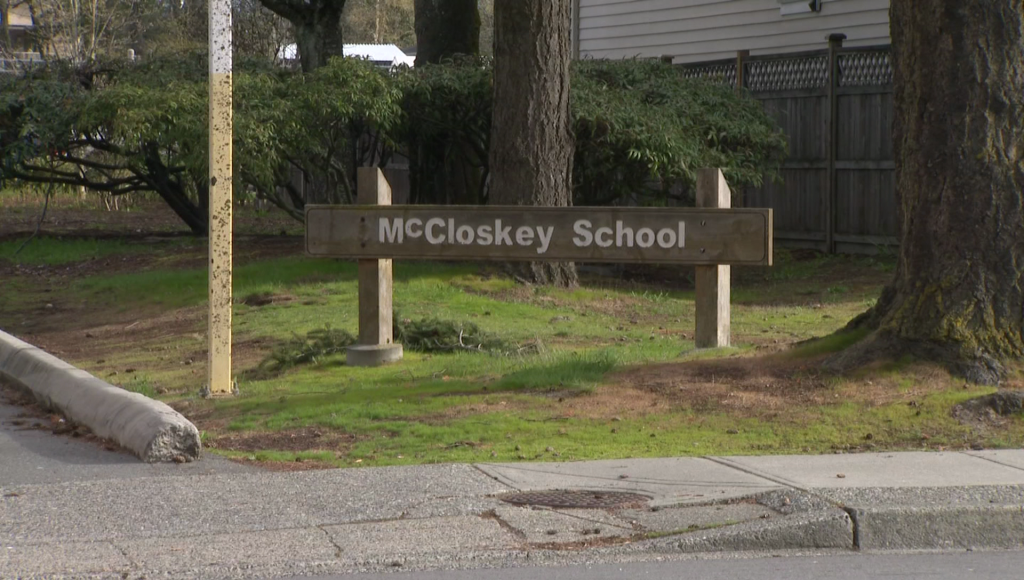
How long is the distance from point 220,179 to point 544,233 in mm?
2606

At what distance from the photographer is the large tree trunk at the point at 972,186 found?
8242 mm

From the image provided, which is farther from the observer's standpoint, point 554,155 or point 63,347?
point 554,155

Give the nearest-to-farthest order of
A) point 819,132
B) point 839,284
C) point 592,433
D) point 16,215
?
point 592,433, point 839,284, point 819,132, point 16,215

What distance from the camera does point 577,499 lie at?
6.43m

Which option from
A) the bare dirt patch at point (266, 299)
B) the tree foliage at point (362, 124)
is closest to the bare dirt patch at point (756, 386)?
the bare dirt patch at point (266, 299)

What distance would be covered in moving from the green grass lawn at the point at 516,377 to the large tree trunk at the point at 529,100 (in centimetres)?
116

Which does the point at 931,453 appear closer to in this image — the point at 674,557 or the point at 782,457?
the point at 782,457

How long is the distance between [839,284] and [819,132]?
350 cm

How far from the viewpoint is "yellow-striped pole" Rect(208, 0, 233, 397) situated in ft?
29.8

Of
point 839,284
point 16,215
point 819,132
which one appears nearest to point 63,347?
point 839,284

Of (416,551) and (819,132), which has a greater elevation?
(819,132)

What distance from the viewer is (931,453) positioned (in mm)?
7383

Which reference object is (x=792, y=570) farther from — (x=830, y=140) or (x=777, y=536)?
(x=830, y=140)

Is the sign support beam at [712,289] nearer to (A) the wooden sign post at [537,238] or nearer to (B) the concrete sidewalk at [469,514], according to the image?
(A) the wooden sign post at [537,238]
